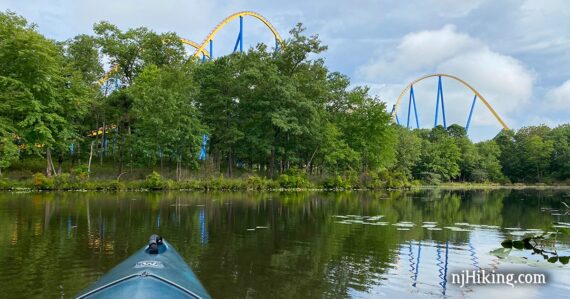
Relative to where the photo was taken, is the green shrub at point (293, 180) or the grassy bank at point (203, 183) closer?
the grassy bank at point (203, 183)

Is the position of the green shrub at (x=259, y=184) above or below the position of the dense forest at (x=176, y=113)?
below

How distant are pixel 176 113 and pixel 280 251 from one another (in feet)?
102

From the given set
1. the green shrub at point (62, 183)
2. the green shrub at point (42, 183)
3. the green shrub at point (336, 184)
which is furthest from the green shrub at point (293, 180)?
the green shrub at point (42, 183)

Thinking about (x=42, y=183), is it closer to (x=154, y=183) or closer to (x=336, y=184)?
(x=154, y=183)

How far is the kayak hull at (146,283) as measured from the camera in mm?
4320

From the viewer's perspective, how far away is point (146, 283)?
444 cm

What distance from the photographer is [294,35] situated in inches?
1906

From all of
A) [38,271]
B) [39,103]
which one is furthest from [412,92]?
[38,271]

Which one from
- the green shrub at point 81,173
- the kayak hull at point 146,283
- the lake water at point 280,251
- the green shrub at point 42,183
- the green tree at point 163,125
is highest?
the green tree at point 163,125

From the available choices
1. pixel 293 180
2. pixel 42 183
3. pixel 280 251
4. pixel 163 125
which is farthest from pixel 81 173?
pixel 280 251

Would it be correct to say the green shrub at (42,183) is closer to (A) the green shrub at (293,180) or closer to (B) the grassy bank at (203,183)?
(B) the grassy bank at (203,183)

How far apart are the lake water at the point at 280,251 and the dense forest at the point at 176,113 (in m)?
19.6

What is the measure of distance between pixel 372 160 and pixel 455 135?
181 ft

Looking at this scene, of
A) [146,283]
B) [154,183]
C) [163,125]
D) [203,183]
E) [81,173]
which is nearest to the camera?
[146,283]
